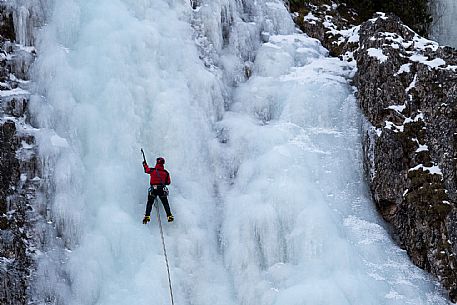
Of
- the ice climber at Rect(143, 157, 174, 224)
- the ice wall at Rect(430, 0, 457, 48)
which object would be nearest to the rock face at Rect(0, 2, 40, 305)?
the ice climber at Rect(143, 157, 174, 224)

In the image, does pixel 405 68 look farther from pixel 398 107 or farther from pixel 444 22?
pixel 444 22

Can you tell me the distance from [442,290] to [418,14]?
29.5 feet

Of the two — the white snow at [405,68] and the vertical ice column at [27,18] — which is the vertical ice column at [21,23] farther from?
the white snow at [405,68]

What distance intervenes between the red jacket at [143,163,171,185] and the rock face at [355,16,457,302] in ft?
13.1

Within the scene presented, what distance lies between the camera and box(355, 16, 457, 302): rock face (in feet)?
35.3

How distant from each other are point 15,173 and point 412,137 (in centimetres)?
735

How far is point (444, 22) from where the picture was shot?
1727 cm

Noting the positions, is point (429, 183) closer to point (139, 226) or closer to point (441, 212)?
point (441, 212)

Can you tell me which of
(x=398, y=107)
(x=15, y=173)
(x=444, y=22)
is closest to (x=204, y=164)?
(x=15, y=173)

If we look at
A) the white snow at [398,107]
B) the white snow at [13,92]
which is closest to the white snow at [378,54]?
the white snow at [398,107]

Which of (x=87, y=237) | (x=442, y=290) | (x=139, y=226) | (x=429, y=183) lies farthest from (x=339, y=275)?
(x=87, y=237)

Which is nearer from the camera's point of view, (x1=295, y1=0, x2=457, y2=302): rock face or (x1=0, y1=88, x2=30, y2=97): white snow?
(x1=295, y1=0, x2=457, y2=302): rock face

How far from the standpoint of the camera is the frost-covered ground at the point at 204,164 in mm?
10000

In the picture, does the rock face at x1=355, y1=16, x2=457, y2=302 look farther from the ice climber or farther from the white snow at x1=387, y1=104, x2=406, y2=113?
the ice climber
